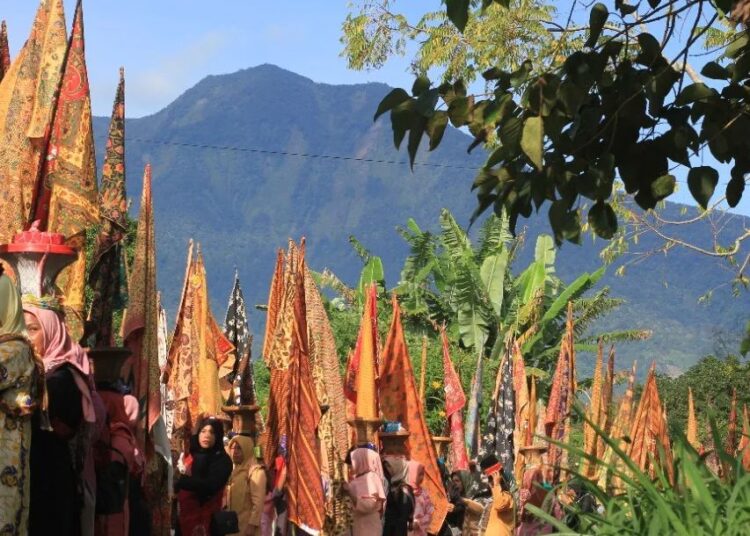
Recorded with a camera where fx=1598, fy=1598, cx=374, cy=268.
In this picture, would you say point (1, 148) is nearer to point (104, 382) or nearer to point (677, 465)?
point (104, 382)

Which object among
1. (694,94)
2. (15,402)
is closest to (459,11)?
(694,94)

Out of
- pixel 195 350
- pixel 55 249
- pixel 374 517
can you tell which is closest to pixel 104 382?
pixel 55 249

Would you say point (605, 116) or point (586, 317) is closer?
point (605, 116)

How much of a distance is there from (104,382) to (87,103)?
1561 mm

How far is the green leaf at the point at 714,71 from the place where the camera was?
6.34 m

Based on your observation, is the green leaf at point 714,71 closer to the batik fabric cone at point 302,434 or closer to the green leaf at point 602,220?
the green leaf at point 602,220

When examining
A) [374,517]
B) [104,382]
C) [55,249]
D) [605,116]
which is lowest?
[374,517]

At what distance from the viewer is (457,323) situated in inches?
1249

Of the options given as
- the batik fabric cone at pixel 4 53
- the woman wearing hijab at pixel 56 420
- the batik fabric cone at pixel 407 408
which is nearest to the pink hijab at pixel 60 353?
the woman wearing hijab at pixel 56 420

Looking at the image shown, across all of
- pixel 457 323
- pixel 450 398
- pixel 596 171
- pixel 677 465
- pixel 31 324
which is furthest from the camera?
pixel 457 323

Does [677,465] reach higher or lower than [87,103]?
lower

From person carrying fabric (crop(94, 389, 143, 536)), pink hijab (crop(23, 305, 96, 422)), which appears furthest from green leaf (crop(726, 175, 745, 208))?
person carrying fabric (crop(94, 389, 143, 536))

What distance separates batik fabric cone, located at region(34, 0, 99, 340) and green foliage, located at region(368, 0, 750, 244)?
2.94 metres

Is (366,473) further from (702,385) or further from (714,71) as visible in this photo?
(702,385)
